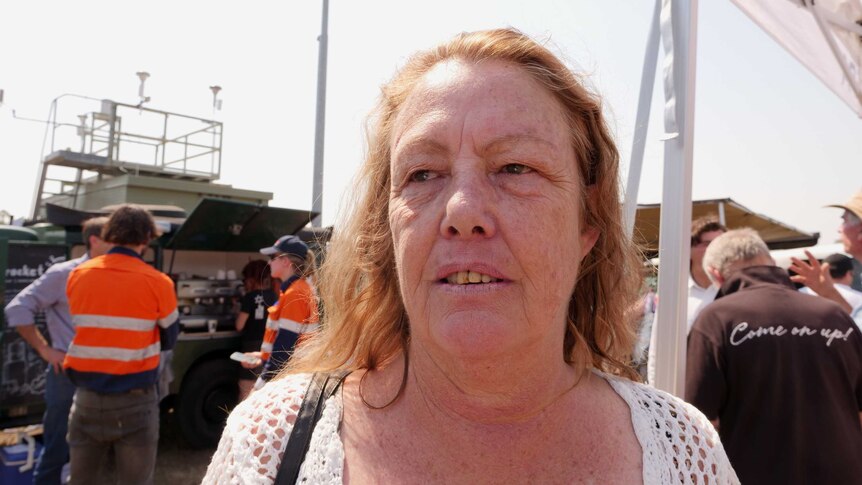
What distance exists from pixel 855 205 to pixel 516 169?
322cm

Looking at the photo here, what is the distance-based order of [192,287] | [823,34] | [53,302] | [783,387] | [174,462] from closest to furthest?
[783,387] < [823,34] < [53,302] < [174,462] < [192,287]

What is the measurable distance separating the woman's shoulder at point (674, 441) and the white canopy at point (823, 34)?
1.98 meters

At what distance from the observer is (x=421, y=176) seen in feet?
3.94

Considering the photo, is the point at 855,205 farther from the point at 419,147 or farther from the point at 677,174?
the point at 419,147

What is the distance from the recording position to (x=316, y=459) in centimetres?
109

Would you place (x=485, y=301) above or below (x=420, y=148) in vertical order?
below

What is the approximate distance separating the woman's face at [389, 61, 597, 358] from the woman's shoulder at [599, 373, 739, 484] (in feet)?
0.79

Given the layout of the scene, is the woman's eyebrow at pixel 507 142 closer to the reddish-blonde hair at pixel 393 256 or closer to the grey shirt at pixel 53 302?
the reddish-blonde hair at pixel 393 256

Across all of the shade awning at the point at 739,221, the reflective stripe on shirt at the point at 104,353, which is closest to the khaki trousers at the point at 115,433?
the reflective stripe on shirt at the point at 104,353

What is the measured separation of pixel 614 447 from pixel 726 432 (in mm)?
1755

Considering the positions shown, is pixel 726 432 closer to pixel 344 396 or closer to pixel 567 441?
pixel 567 441

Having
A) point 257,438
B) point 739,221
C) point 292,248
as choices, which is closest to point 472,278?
point 257,438

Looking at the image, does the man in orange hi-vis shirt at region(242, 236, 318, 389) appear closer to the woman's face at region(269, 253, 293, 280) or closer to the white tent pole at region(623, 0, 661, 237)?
the woman's face at region(269, 253, 293, 280)

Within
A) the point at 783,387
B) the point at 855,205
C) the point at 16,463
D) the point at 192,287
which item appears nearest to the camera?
the point at 783,387
